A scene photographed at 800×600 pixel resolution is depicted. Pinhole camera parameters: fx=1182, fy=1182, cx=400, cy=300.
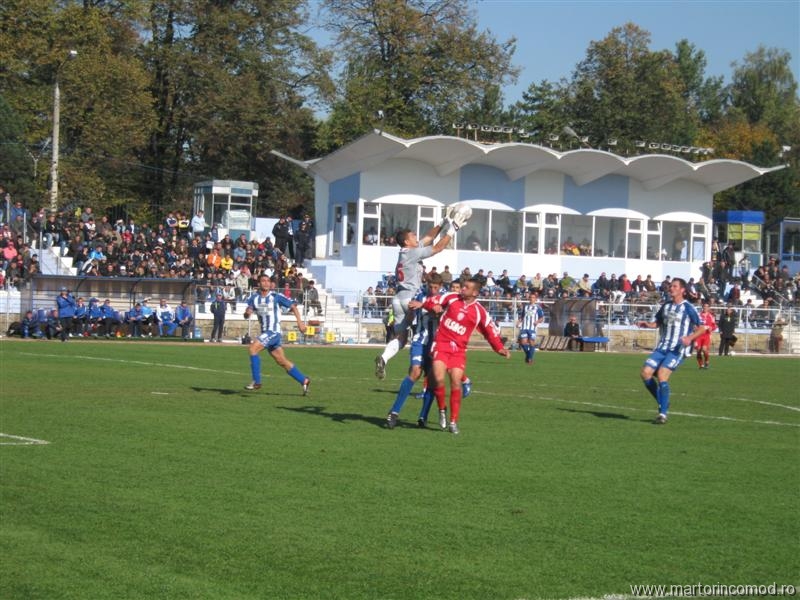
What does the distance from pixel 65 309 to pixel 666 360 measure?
81.3 ft

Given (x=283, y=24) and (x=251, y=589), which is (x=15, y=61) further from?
(x=251, y=589)

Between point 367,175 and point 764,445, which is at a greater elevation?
point 367,175

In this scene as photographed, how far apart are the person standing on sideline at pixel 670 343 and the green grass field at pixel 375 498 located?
23.3 inches

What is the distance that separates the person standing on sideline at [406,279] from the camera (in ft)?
48.9

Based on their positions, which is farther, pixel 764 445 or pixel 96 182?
pixel 96 182

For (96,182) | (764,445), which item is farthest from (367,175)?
(764,445)

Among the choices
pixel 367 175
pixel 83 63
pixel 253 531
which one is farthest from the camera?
pixel 83 63

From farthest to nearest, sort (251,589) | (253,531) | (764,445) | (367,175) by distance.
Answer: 1. (367,175)
2. (764,445)
3. (253,531)
4. (251,589)

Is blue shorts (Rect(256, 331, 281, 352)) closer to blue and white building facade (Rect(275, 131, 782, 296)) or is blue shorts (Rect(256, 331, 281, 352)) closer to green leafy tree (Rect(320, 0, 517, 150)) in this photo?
blue and white building facade (Rect(275, 131, 782, 296))

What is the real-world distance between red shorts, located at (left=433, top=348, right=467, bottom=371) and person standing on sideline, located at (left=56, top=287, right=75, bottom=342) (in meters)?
24.9

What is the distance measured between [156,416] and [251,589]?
859cm

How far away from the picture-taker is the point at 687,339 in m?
16.4

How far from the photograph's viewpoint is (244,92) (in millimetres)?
62750

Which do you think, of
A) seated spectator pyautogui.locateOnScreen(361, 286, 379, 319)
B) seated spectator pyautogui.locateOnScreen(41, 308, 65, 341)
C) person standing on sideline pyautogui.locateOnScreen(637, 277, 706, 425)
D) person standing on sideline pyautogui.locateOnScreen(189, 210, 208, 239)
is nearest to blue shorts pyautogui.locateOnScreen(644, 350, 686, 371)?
person standing on sideline pyautogui.locateOnScreen(637, 277, 706, 425)
